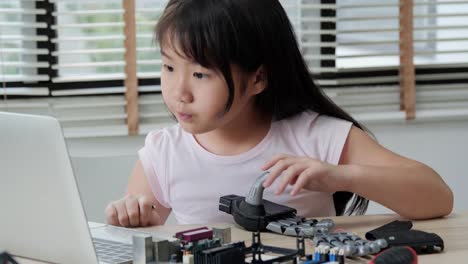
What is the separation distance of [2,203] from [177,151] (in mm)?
697

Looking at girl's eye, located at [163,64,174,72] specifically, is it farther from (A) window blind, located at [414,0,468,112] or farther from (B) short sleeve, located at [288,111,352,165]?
(A) window blind, located at [414,0,468,112]

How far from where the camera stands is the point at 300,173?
4.93ft

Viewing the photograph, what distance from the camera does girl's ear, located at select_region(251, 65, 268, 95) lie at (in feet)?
5.73

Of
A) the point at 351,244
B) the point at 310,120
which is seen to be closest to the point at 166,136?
the point at 310,120

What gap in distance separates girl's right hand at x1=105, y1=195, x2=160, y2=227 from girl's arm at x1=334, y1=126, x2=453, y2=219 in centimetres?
35

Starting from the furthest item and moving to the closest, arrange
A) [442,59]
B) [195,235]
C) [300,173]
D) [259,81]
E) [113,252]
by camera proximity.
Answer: [442,59]
[259,81]
[300,173]
[113,252]
[195,235]

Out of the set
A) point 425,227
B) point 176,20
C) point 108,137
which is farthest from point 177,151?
point 108,137

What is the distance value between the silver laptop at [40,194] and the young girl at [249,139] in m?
0.39

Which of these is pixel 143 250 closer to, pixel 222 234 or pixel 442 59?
pixel 222 234

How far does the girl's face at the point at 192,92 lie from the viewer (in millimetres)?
1575

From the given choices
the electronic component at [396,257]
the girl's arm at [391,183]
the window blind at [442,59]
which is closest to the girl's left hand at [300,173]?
the girl's arm at [391,183]

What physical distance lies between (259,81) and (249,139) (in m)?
0.14

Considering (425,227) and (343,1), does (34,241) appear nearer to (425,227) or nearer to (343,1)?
(425,227)

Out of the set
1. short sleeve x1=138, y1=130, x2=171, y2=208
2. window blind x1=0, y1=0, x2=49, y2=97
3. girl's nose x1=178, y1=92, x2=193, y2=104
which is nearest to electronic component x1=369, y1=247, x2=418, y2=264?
girl's nose x1=178, y1=92, x2=193, y2=104
